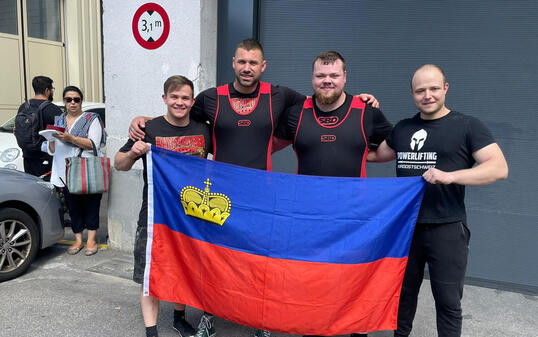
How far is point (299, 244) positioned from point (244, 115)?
1075mm

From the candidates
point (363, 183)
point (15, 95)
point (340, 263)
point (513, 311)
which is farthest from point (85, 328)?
point (15, 95)

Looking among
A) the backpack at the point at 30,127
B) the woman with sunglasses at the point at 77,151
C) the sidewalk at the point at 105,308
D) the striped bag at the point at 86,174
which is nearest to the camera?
the sidewalk at the point at 105,308

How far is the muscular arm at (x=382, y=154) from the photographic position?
10.1ft

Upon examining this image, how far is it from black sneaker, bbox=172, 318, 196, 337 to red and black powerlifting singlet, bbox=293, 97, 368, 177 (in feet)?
5.33

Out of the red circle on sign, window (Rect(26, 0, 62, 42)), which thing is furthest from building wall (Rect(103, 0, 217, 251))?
window (Rect(26, 0, 62, 42))

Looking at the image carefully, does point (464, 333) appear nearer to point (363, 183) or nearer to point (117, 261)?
point (363, 183)

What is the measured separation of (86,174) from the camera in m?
5.00

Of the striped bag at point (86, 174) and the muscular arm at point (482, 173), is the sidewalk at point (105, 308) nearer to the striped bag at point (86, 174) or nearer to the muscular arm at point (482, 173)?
the striped bag at point (86, 174)

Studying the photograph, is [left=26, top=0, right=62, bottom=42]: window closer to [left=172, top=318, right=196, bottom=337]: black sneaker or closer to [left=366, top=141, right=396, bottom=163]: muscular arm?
[left=172, top=318, right=196, bottom=337]: black sneaker

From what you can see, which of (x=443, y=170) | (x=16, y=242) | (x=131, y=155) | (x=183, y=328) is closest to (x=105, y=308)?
(x=183, y=328)

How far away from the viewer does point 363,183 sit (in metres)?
2.86

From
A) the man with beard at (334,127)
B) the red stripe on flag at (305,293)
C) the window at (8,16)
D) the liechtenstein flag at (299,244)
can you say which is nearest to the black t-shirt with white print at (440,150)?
the liechtenstein flag at (299,244)

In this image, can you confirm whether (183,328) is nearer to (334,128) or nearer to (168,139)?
(168,139)

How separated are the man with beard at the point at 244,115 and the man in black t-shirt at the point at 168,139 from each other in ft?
0.33
